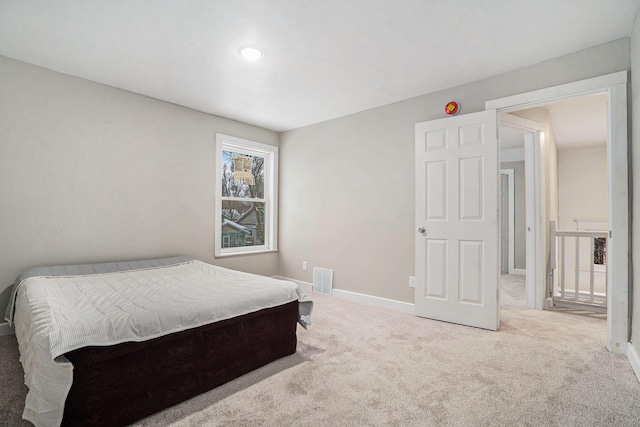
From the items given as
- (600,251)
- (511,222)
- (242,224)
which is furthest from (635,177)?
(511,222)

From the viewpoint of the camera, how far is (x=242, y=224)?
4.69 m

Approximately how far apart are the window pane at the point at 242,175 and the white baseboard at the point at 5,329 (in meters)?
2.48

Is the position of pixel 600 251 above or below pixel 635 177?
below

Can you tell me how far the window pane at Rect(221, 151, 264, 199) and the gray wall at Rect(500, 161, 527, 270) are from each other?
5.24 m

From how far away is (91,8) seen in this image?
2.06 meters

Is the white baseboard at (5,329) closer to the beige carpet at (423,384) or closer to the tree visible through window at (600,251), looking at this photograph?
the beige carpet at (423,384)

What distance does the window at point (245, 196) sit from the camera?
435 centimetres

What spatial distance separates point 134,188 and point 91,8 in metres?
1.84

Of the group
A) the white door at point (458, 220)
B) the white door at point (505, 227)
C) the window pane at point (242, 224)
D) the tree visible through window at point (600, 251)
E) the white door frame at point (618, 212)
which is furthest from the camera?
the white door at point (505, 227)

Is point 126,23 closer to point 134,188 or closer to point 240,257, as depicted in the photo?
point 134,188

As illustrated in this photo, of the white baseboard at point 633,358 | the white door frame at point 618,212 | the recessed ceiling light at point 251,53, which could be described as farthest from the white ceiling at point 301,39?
the white baseboard at point 633,358

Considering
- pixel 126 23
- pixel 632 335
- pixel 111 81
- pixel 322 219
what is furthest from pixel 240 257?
pixel 632 335

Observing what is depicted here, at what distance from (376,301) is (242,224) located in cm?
220

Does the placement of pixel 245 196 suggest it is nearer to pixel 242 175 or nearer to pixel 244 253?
pixel 242 175
